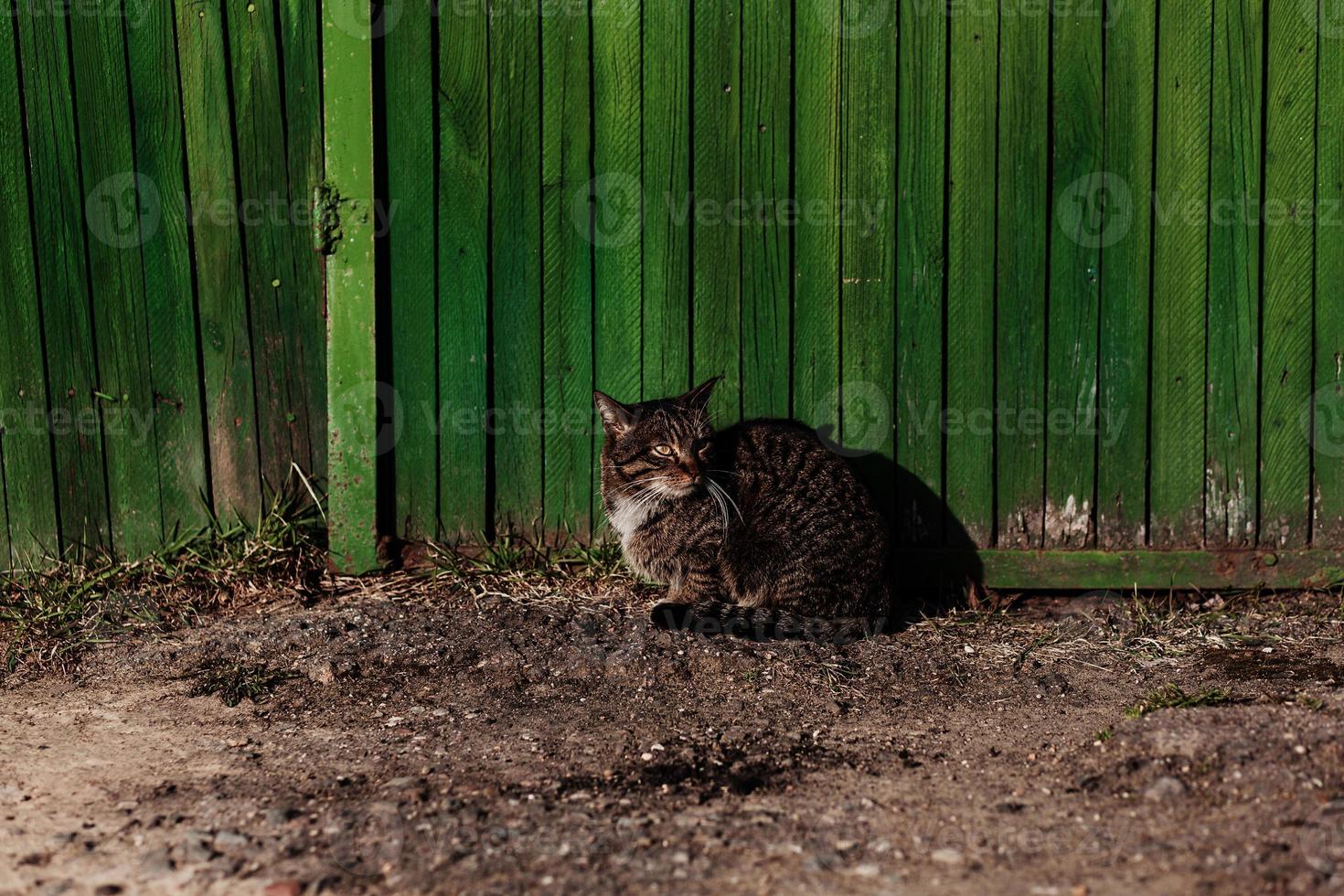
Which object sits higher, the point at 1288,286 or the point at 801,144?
the point at 801,144

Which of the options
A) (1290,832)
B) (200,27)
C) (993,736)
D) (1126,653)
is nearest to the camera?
(1290,832)

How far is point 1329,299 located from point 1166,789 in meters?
2.33

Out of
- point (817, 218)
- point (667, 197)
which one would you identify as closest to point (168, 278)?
point (667, 197)

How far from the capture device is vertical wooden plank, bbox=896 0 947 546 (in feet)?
15.1

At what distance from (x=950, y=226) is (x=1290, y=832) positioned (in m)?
2.45

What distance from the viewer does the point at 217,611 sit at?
15.4ft

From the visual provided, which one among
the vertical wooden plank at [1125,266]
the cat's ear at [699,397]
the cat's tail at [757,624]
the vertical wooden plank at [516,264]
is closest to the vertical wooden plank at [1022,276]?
the vertical wooden plank at [1125,266]

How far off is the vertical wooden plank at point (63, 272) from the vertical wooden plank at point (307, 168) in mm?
733

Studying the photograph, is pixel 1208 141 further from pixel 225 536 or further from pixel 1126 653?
pixel 225 536

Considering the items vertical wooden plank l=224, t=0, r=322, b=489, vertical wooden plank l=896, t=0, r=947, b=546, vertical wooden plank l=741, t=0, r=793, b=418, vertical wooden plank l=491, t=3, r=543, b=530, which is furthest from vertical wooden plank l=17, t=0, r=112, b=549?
vertical wooden plank l=896, t=0, r=947, b=546

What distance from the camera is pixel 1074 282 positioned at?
15.4 ft

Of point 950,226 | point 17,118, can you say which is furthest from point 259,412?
point 950,226

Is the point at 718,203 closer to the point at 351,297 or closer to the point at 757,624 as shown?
the point at 351,297

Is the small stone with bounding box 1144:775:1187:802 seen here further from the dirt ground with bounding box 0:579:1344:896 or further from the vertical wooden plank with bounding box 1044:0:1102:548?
the vertical wooden plank with bounding box 1044:0:1102:548
